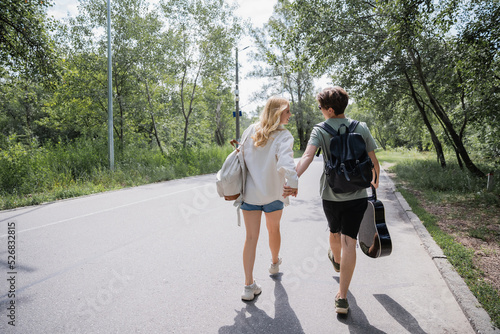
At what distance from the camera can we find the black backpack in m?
2.61

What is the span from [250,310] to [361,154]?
1716 mm

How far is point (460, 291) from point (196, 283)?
8.76ft

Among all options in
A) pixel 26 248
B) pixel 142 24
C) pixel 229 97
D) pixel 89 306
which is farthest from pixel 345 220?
pixel 229 97

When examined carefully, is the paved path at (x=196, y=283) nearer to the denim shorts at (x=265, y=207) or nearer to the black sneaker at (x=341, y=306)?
the black sneaker at (x=341, y=306)

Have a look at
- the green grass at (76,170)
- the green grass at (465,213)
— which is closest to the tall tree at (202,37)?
the green grass at (76,170)

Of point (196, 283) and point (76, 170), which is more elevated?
point (76, 170)

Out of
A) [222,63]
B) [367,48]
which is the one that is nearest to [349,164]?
[367,48]

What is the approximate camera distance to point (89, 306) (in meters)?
2.87

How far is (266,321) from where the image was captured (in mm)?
2643

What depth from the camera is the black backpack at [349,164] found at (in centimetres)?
261

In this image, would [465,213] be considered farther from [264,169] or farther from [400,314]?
[264,169]

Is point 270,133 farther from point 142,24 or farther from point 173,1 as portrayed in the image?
point 173,1

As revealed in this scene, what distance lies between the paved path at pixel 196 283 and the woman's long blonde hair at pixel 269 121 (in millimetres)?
1569

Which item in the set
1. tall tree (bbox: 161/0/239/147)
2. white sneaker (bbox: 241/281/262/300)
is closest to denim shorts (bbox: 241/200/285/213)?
white sneaker (bbox: 241/281/262/300)
